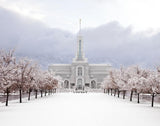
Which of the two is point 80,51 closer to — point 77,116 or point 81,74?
point 81,74

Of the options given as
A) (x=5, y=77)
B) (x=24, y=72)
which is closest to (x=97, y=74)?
(x=24, y=72)

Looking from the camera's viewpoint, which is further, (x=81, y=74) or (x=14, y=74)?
(x=81, y=74)

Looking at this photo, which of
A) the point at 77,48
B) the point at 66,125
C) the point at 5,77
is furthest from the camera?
the point at 77,48

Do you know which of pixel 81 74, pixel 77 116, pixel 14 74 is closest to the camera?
pixel 77 116

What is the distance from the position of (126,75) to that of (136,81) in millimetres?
14122

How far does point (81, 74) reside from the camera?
14738 centimetres

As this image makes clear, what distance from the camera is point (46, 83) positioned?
192 ft

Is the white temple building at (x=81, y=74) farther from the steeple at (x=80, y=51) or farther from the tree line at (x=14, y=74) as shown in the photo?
the tree line at (x=14, y=74)

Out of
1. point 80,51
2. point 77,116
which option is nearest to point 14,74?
point 77,116

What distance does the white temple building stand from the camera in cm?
14475

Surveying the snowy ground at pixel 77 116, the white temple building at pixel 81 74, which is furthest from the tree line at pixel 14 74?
the white temple building at pixel 81 74

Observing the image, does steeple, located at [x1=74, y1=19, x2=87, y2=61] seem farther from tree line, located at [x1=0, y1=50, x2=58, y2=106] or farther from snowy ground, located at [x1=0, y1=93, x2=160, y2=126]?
snowy ground, located at [x1=0, y1=93, x2=160, y2=126]

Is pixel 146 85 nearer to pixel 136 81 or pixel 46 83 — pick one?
pixel 136 81

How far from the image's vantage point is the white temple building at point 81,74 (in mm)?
144750
